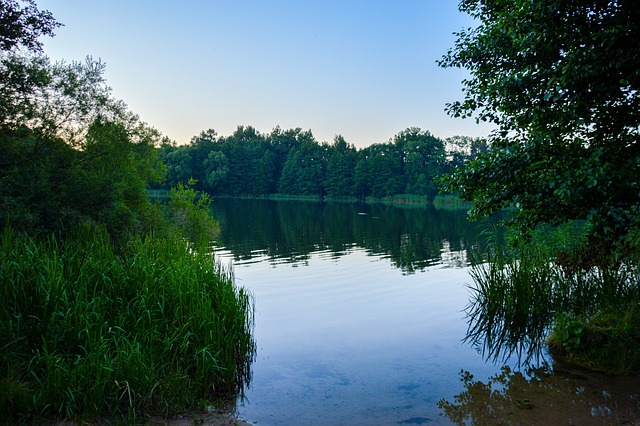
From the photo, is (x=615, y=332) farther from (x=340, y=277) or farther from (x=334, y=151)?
(x=334, y=151)

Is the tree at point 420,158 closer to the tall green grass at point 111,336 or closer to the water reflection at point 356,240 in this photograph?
the water reflection at point 356,240

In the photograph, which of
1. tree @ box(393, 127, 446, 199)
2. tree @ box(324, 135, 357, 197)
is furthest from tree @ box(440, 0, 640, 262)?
tree @ box(324, 135, 357, 197)

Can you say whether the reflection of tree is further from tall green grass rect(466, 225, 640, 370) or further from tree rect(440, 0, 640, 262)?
tree rect(440, 0, 640, 262)

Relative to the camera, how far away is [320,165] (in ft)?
355

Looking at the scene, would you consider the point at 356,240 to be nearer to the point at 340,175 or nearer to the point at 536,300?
the point at 536,300

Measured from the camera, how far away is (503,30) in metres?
7.48

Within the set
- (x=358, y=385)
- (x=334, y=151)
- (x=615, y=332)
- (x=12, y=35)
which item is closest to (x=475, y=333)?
(x=615, y=332)

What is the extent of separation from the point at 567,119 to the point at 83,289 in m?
7.76

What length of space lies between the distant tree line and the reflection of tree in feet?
272

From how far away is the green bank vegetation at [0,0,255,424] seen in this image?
17.5 feet

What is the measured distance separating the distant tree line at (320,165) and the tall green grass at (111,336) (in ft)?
275

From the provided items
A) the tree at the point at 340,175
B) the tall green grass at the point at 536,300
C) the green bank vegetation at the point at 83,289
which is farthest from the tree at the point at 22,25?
the tree at the point at 340,175

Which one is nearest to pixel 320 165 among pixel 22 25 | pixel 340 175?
pixel 340 175

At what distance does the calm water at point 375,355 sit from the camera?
21.3ft
